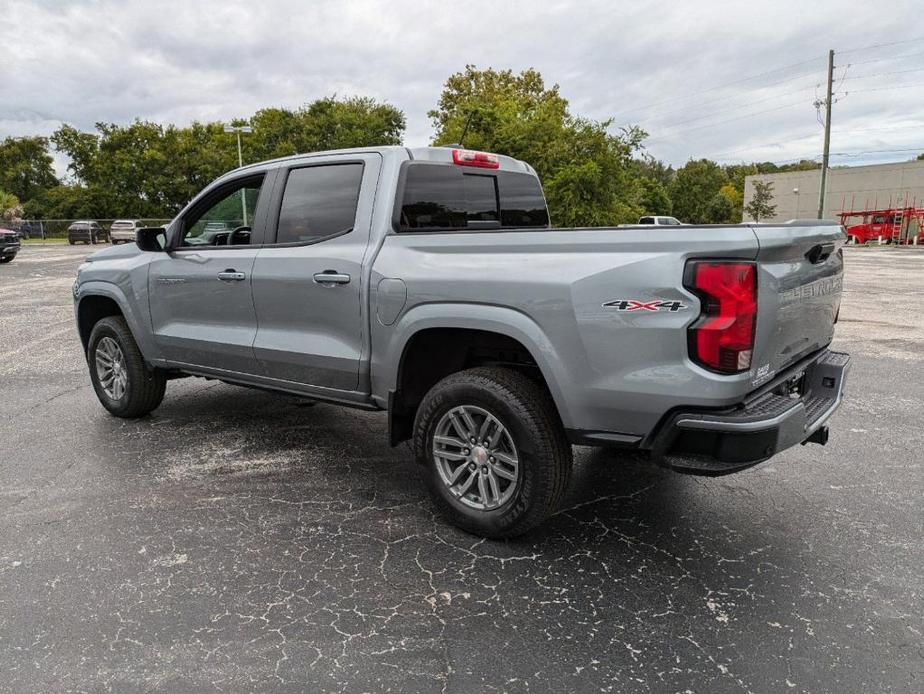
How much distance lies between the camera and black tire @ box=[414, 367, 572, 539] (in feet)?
10.2

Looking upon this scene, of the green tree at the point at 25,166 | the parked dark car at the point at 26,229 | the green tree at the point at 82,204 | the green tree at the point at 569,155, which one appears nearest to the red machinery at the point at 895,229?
the green tree at the point at 569,155

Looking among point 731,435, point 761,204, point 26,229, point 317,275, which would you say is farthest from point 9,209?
point 761,204

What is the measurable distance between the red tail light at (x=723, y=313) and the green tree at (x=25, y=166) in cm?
8257

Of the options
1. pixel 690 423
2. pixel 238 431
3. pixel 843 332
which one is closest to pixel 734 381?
pixel 690 423

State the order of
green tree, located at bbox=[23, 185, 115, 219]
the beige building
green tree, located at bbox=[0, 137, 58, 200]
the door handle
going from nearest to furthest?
the door handle
green tree, located at bbox=[23, 185, 115, 219]
the beige building
green tree, located at bbox=[0, 137, 58, 200]

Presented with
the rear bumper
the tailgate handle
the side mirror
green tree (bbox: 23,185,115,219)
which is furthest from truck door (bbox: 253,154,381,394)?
green tree (bbox: 23,185,115,219)

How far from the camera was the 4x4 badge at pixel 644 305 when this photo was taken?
2.67 meters

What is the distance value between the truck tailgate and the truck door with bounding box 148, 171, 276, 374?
296 cm

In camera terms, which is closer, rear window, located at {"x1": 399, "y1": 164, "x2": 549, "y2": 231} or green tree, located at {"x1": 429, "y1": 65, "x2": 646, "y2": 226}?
rear window, located at {"x1": 399, "y1": 164, "x2": 549, "y2": 231}

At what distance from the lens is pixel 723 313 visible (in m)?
2.64

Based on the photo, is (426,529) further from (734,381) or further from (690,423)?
(734,381)

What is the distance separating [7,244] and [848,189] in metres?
65.5

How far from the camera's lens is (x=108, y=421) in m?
5.41

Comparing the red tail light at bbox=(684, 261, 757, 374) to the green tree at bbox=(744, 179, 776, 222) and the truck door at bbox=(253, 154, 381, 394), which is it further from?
the green tree at bbox=(744, 179, 776, 222)
